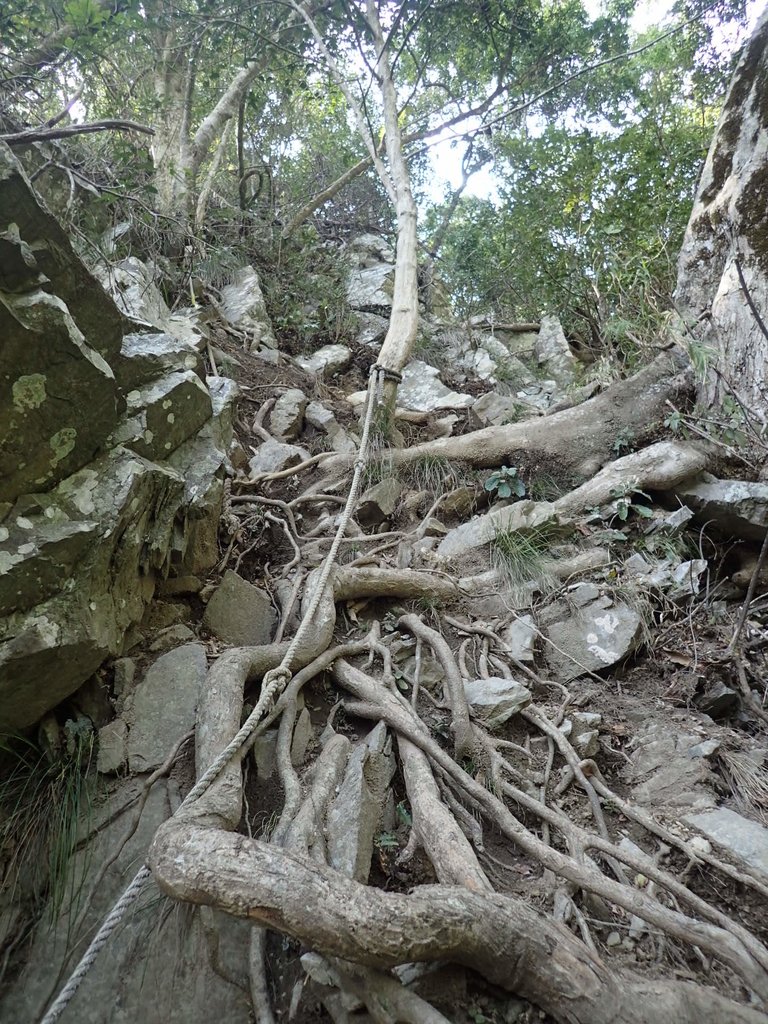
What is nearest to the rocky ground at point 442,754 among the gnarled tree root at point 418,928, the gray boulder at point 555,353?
the gnarled tree root at point 418,928

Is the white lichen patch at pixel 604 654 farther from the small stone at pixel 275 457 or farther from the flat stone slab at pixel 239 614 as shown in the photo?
the small stone at pixel 275 457

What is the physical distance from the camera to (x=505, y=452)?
4594mm

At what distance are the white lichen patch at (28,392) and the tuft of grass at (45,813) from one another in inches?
45.8

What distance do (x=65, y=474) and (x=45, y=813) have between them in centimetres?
122

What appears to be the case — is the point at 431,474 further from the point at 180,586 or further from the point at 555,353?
the point at 555,353

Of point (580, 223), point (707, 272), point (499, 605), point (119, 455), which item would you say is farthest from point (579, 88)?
point (119, 455)

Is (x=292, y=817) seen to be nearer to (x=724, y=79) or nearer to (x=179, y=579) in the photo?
(x=179, y=579)

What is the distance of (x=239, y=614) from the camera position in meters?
2.99

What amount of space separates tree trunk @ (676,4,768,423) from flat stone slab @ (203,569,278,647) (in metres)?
3.31

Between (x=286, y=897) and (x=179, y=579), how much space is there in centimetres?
182

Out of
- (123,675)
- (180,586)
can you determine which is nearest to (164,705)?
(123,675)

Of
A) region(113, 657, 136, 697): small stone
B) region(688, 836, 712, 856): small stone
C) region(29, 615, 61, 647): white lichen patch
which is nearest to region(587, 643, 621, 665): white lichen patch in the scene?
region(688, 836, 712, 856): small stone

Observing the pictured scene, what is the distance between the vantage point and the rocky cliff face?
6.43ft

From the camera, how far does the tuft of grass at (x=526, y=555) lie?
3465mm
